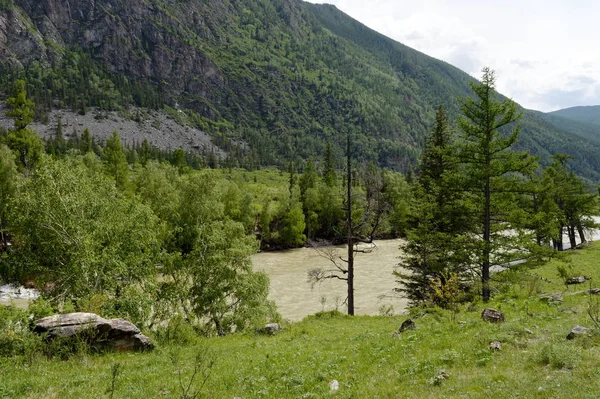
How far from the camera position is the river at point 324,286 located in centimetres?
3955

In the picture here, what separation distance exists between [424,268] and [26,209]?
1114 inches

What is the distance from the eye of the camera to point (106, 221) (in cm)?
2597

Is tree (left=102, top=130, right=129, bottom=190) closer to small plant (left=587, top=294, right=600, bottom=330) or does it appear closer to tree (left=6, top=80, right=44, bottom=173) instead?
tree (left=6, top=80, right=44, bottom=173)

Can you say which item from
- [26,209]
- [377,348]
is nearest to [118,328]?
[377,348]

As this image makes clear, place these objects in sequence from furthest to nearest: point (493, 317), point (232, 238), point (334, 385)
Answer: point (232, 238)
point (493, 317)
point (334, 385)

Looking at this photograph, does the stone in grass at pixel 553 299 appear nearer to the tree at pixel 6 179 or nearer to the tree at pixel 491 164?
the tree at pixel 491 164

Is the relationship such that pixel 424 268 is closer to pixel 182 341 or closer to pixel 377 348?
pixel 377 348

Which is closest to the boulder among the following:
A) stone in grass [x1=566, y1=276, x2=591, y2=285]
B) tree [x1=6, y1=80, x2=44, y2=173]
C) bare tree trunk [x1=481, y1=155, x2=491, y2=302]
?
bare tree trunk [x1=481, y1=155, x2=491, y2=302]

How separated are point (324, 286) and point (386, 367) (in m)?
39.7

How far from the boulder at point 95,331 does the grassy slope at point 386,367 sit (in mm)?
677

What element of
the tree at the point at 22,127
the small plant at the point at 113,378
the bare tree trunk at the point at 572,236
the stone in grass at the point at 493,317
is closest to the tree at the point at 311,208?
the bare tree trunk at the point at 572,236

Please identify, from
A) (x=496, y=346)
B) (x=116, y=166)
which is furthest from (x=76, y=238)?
(x=116, y=166)

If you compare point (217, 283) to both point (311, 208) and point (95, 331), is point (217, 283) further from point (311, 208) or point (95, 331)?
point (311, 208)

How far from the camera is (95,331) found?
13.9m
